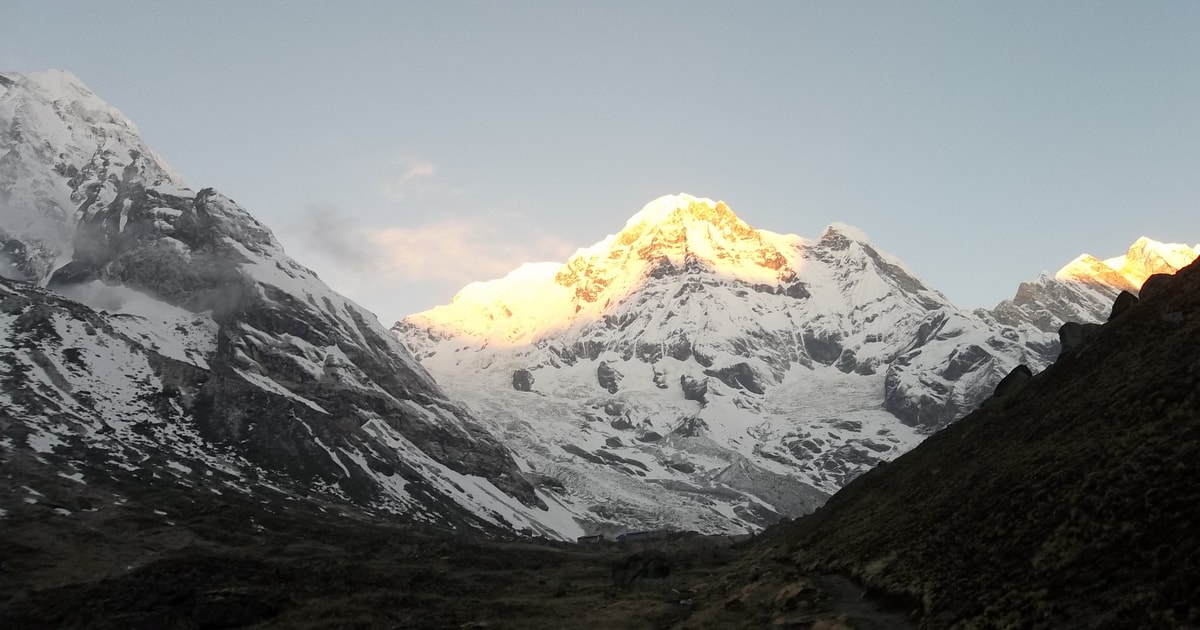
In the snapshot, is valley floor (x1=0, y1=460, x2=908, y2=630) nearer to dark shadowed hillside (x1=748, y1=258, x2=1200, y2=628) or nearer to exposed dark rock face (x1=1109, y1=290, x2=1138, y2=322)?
dark shadowed hillside (x1=748, y1=258, x2=1200, y2=628)

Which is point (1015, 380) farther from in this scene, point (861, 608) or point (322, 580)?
point (322, 580)

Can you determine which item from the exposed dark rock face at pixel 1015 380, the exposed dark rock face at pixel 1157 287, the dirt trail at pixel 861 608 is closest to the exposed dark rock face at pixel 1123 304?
the exposed dark rock face at pixel 1157 287

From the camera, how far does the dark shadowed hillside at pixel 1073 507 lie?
29781 mm

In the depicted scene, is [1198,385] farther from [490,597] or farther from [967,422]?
[490,597]

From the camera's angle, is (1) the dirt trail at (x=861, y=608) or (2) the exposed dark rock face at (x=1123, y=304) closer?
(1) the dirt trail at (x=861, y=608)

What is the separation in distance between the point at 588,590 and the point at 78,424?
419 ft

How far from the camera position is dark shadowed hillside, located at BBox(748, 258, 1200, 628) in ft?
97.7

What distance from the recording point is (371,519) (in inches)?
6294

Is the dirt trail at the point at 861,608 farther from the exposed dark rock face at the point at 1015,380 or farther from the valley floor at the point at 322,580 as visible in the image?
the exposed dark rock face at the point at 1015,380

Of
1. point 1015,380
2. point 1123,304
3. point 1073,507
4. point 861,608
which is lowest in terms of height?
point 861,608

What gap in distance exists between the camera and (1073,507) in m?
36.3

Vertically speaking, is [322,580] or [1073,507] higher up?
[1073,507]

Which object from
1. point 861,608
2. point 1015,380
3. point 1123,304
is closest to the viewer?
point 861,608

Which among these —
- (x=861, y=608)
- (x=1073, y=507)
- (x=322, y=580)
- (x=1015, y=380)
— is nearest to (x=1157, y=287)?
(x=1015, y=380)
